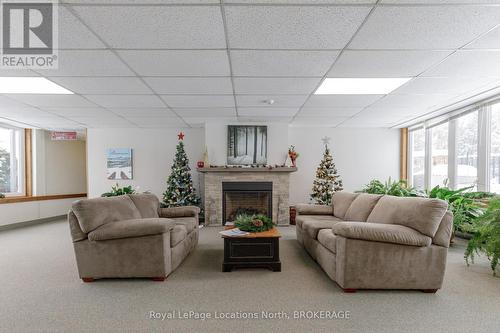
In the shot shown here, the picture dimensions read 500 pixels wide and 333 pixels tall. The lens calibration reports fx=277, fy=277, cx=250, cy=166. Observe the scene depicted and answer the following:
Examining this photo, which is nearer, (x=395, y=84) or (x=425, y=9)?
(x=425, y=9)

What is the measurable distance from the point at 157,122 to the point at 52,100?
2.25m

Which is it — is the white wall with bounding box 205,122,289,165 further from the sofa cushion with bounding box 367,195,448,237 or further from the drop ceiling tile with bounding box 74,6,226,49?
the drop ceiling tile with bounding box 74,6,226,49

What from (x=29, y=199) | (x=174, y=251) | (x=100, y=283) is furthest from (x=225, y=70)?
(x=29, y=199)

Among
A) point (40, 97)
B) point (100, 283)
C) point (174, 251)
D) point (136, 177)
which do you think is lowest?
point (100, 283)

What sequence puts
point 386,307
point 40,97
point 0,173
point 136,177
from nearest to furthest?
1. point 386,307
2. point 40,97
3. point 0,173
4. point 136,177

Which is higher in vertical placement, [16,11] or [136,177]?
[16,11]

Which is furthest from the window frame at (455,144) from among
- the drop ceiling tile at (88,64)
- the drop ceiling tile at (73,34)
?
the drop ceiling tile at (73,34)

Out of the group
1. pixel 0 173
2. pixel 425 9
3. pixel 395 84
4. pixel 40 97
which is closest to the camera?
pixel 425 9

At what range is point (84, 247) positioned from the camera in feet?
9.89

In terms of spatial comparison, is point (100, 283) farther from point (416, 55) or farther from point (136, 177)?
point (136, 177)

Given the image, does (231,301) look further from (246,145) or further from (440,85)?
(246,145)

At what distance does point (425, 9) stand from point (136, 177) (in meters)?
6.96

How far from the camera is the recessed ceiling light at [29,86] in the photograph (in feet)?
11.7

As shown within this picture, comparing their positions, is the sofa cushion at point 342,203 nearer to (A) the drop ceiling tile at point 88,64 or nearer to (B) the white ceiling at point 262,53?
(B) the white ceiling at point 262,53
